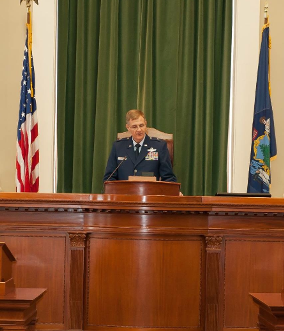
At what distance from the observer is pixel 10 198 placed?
11.2 feet

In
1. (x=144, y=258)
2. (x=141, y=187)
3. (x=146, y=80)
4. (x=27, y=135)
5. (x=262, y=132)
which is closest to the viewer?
(x=144, y=258)

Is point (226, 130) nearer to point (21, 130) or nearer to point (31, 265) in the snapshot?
point (21, 130)

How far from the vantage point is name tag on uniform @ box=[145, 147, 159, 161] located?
4.94m

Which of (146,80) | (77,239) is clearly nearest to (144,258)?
(77,239)

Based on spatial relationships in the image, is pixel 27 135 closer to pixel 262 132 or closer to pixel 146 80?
pixel 146 80

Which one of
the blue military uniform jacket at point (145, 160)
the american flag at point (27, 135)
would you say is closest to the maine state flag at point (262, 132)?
the blue military uniform jacket at point (145, 160)

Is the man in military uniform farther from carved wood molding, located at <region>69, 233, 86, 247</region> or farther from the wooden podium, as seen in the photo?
carved wood molding, located at <region>69, 233, 86, 247</region>

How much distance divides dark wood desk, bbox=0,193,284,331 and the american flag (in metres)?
2.15

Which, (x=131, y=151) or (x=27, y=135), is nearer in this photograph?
(x=131, y=151)

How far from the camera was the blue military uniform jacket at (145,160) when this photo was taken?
4898 mm

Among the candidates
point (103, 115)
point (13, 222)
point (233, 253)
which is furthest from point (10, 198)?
point (103, 115)

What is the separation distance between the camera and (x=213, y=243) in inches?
136

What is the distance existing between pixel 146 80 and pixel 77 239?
3168mm

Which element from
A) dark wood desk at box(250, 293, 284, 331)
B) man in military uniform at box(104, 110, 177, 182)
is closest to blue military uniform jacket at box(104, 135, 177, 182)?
man in military uniform at box(104, 110, 177, 182)
